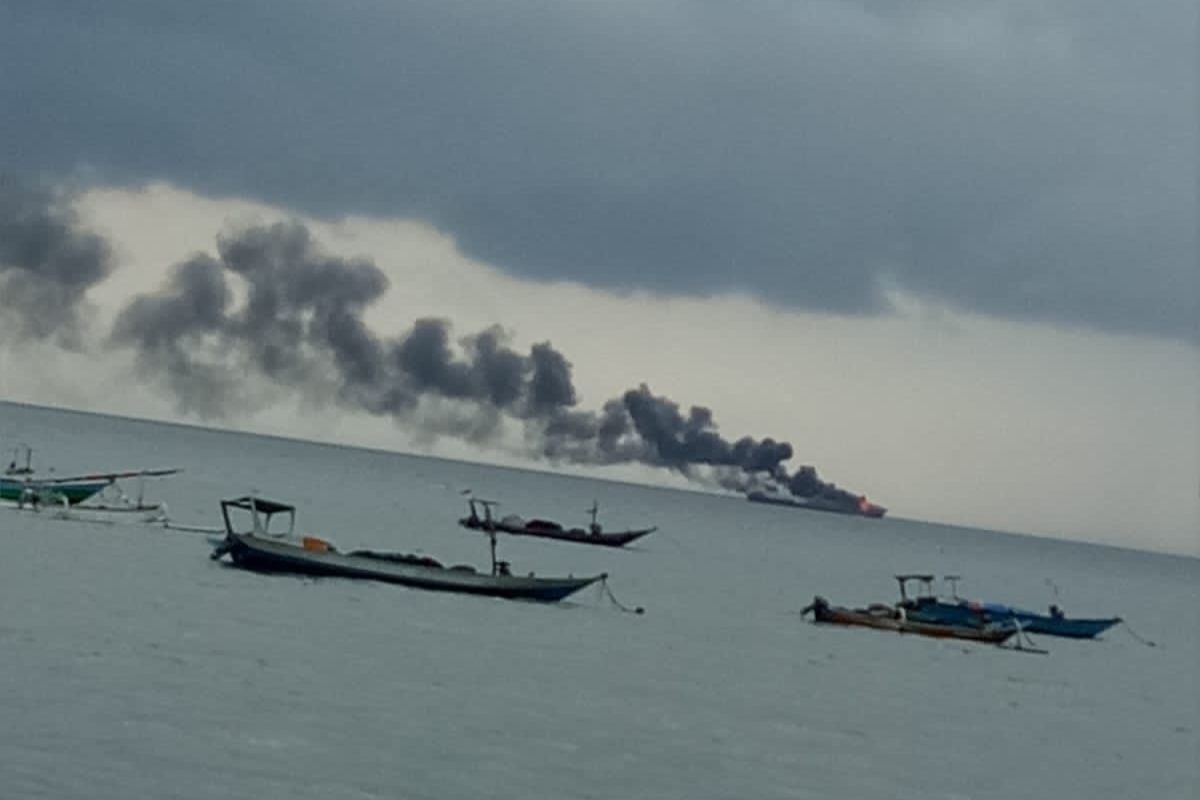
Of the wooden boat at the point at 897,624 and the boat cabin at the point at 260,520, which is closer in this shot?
the boat cabin at the point at 260,520

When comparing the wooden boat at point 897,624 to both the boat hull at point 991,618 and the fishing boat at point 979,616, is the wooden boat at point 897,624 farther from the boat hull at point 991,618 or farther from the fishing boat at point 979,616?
the boat hull at point 991,618

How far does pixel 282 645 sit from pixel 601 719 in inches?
474

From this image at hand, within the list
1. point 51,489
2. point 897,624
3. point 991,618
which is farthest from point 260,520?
point 991,618

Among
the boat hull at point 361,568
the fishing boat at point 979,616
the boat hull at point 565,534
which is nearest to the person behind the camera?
the boat hull at point 361,568

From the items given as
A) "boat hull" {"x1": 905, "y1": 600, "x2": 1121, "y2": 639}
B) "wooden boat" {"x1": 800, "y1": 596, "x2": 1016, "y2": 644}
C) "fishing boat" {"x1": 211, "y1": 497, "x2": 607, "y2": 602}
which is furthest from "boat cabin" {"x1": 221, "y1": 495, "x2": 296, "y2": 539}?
"boat hull" {"x1": 905, "y1": 600, "x2": 1121, "y2": 639}

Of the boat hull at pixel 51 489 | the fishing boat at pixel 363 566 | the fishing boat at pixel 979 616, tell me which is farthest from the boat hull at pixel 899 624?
the boat hull at pixel 51 489

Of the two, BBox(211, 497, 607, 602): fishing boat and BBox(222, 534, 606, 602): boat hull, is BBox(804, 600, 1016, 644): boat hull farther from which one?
BBox(222, 534, 606, 602): boat hull

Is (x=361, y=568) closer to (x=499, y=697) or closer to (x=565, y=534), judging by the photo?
(x=499, y=697)

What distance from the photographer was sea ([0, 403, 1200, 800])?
34094mm

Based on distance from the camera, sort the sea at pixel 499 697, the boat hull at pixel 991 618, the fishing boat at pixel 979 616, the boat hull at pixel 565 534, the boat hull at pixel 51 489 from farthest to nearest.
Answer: the boat hull at pixel 565 534, the boat hull at pixel 51 489, the boat hull at pixel 991 618, the fishing boat at pixel 979 616, the sea at pixel 499 697

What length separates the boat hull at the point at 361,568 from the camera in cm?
7394

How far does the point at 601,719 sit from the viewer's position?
147 ft

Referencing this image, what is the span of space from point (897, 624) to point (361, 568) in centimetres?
2551

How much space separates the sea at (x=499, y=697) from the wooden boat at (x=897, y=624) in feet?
2.62
